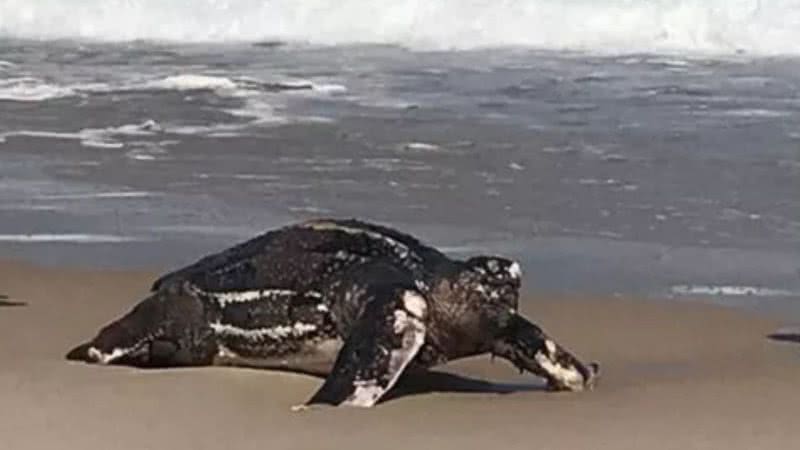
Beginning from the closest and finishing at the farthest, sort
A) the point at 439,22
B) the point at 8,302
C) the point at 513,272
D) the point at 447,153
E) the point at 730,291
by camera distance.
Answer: the point at 513,272 < the point at 8,302 < the point at 730,291 < the point at 447,153 < the point at 439,22

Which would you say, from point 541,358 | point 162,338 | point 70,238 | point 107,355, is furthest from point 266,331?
point 70,238

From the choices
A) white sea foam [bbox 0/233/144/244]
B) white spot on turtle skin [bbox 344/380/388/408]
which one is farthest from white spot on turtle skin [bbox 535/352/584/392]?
white sea foam [bbox 0/233/144/244]

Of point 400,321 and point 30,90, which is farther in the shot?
point 30,90

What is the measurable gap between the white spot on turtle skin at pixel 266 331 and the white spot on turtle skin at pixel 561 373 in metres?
0.69

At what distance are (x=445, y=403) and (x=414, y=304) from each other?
1.23ft

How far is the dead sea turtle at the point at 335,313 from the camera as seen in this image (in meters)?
5.64

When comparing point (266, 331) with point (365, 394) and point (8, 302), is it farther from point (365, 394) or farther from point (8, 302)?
point (8, 302)

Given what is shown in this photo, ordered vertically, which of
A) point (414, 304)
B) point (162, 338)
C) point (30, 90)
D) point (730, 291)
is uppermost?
point (414, 304)

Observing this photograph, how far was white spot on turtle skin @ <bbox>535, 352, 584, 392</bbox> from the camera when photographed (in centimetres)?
565

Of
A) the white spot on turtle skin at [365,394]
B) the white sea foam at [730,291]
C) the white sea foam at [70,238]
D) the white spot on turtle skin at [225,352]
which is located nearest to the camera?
the white spot on turtle skin at [365,394]

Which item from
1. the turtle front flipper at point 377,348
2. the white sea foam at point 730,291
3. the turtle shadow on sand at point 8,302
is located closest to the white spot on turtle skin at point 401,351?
the turtle front flipper at point 377,348

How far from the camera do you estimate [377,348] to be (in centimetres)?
547

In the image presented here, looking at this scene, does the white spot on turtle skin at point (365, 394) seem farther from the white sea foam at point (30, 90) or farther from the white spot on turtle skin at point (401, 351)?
the white sea foam at point (30, 90)

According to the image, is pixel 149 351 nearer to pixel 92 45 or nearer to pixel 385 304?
pixel 385 304
